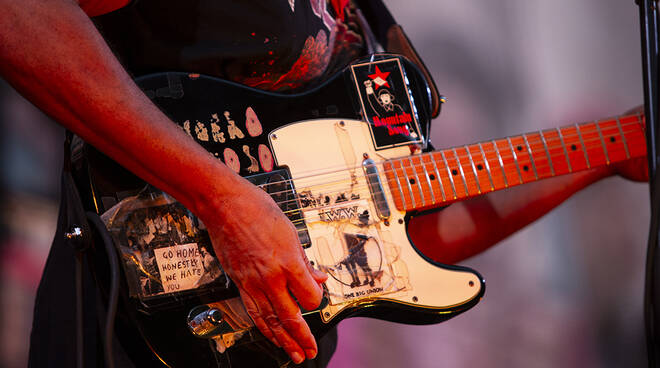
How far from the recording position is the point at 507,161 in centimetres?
81

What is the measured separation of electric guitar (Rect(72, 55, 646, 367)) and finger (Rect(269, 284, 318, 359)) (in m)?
0.03

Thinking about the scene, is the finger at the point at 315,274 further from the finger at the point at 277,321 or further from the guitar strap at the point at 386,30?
the guitar strap at the point at 386,30

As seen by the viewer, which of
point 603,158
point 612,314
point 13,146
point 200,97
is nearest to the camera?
point 200,97

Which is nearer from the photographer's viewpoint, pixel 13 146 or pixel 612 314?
pixel 13 146

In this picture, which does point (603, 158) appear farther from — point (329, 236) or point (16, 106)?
point (16, 106)

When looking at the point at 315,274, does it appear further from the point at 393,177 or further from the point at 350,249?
the point at 393,177

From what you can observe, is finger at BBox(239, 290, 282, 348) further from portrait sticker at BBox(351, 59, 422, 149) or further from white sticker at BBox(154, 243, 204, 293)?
portrait sticker at BBox(351, 59, 422, 149)

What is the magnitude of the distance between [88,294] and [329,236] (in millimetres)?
318

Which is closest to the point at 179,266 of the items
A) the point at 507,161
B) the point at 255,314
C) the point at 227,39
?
the point at 255,314

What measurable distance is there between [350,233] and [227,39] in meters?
0.34

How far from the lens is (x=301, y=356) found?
2.03ft

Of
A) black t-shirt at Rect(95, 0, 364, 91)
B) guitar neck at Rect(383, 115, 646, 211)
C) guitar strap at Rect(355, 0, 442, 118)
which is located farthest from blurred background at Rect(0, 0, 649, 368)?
black t-shirt at Rect(95, 0, 364, 91)

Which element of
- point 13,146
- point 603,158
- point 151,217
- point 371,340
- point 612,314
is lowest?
point 612,314

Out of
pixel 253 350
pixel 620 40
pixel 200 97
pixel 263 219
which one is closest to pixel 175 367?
pixel 253 350
